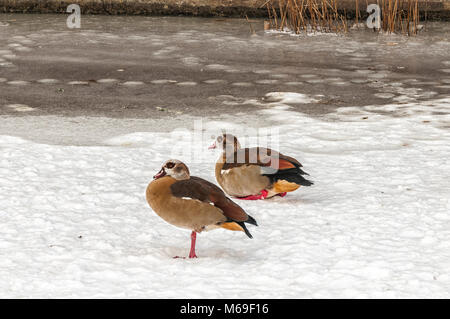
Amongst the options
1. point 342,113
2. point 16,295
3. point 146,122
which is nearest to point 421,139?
point 342,113

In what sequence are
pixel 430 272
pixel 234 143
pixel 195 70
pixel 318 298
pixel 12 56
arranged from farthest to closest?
pixel 12 56
pixel 195 70
pixel 234 143
pixel 430 272
pixel 318 298

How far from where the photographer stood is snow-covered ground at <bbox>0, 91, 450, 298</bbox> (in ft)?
11.4

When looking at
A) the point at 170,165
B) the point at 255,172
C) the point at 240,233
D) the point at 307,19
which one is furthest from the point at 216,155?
the point at 307,19

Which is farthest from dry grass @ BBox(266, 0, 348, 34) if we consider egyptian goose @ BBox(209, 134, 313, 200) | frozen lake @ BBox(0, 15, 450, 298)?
egyptian goose @ BBox(209, 134, 313, 200)

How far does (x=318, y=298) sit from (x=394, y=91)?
4.79 m

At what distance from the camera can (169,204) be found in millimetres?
3748

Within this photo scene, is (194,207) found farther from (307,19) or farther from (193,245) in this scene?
(307,19)

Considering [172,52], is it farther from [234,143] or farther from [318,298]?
[318,298]

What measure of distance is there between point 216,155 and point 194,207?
2.02 meters

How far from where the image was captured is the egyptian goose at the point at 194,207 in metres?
3.72

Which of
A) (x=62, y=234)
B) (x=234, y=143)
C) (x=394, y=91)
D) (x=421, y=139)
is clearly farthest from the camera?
(x=394, y=91)

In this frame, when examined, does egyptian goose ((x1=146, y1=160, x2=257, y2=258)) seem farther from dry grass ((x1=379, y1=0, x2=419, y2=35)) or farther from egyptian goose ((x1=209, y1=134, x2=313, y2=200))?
dry grass ((x1=379, y1=0, x2=419, y2=35))

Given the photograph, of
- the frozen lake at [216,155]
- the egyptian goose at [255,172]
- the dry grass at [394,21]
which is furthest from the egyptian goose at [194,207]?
the dry grass at [394,21]

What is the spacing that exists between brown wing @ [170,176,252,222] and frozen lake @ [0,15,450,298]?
249mm
